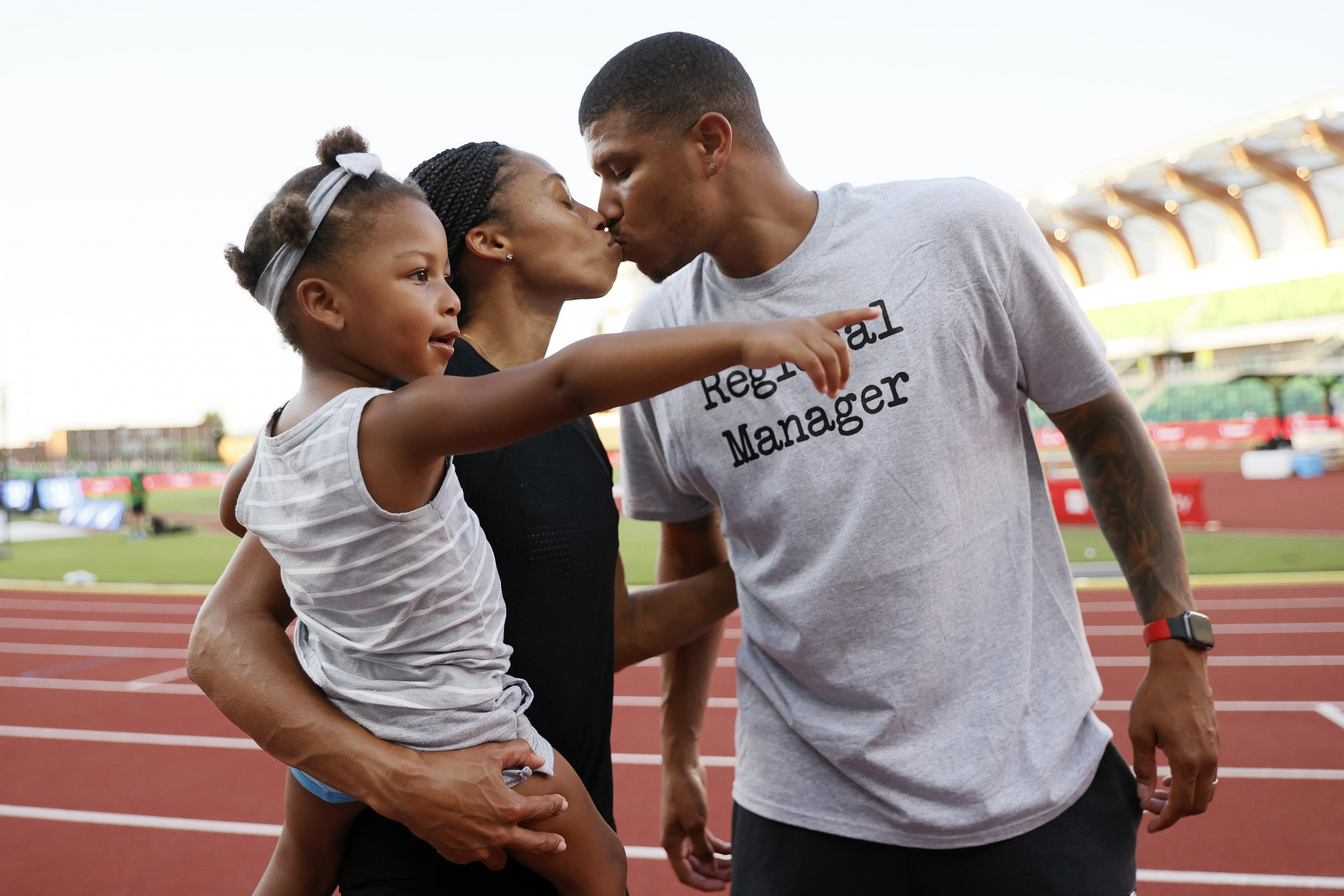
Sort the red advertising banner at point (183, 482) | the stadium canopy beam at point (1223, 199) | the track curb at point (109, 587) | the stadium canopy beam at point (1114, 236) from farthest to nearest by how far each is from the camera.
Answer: the stadium canopy beam at point (1114, 236) < the red advertising banner at point (183, 482) < the stadium canopy beam at point (1223, 199) < the track curb at point (109, 587)

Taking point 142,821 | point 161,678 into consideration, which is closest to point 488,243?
point 142,821

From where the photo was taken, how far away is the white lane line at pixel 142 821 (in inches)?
206

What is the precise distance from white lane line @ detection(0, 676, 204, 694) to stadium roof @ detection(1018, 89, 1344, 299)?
114 feet

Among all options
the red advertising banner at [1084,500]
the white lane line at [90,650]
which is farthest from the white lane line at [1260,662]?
the white lane line at [90,650]

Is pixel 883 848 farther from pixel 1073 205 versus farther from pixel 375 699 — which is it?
pixel 1073 205

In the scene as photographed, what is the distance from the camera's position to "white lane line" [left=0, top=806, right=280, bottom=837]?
523 centimetres

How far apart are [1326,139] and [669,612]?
38576 mm

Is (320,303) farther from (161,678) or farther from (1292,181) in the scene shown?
(1292,181)

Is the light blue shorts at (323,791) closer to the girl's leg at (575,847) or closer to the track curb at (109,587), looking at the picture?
the girl's leg at (575,847)

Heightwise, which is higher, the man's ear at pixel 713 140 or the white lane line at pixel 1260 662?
the man's ear at pixel 713 140

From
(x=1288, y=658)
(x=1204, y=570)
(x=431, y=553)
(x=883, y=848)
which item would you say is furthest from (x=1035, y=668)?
(x=1204, y=570)

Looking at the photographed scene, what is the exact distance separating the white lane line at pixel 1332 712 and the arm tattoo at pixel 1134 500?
209 inches

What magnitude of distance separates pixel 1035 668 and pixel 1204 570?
10559mm

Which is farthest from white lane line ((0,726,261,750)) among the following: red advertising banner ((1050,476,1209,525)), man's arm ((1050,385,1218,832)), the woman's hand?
red advertising banner ((1050,476,1209,525))
